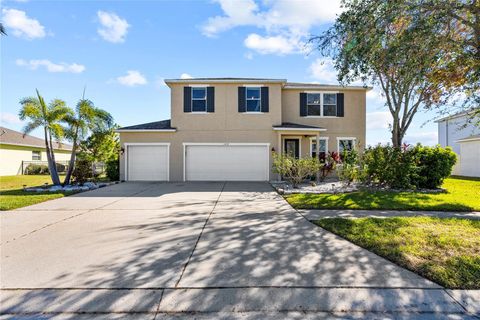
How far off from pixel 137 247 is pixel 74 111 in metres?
10.9

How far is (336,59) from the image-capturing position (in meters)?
7.26

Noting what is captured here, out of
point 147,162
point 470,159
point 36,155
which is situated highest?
point 36,155

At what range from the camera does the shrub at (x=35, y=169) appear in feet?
73.7

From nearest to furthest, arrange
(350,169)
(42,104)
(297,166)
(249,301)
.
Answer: (249,301), (350,169), (297,166), (42,104)

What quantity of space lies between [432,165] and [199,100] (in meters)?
12.4

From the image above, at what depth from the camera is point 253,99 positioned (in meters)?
15.1

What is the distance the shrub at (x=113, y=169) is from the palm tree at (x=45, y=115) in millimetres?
3944

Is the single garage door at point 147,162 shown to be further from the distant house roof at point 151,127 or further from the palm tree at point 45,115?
the palm tree at point 45,115

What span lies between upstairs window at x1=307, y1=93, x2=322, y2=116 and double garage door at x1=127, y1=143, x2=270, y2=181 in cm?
399

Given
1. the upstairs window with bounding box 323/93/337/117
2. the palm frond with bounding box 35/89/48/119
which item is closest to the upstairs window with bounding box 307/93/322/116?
the upstairs window with bounding box 323/93/337/117

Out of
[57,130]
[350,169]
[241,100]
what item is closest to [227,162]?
[241,100]

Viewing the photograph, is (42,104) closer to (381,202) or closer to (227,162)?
(227,162)

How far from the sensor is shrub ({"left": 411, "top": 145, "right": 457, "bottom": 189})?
37.0ft

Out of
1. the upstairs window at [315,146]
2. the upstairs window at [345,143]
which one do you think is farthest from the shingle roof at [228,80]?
the upstairs window at [345,143]
